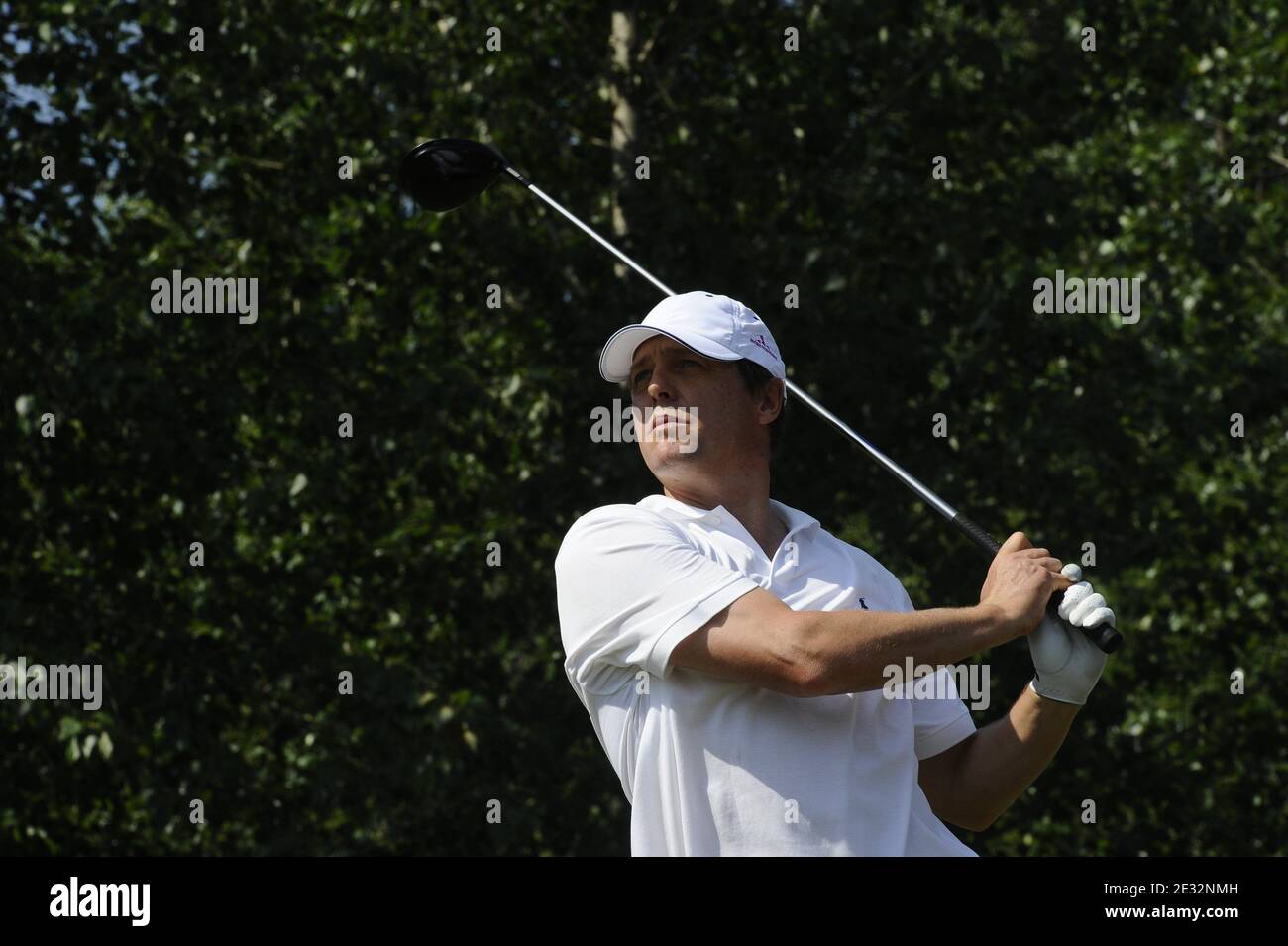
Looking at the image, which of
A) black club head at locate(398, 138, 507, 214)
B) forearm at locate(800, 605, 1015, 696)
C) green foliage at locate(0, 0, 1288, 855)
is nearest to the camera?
forearm at locate(800, 605, 1015, 696)

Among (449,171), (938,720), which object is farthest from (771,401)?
(449,171)

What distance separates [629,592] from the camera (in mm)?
3385

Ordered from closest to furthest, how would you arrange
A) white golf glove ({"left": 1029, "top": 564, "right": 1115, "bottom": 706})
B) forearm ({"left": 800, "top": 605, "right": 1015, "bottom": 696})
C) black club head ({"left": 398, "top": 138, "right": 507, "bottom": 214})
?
1. forearm ({"left": 800, "top": 605, "right": 1015, "bottom": 696})
2. white golf glove ({"left": 1029, "top": 564, "right": 1115, "bottom": 706})
3. black club head ({"left": 398, "top": 138, "right": 507, "bottom": 214})

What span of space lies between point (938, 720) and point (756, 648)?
74 cm

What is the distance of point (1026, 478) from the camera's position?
34.7 feet

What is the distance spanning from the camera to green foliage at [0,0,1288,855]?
31.9ft

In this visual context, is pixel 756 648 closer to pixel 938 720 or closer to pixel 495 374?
pixel 938 720

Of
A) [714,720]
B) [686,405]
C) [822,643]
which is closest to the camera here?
[822,643]

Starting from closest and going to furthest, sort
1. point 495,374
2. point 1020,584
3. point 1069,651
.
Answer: point 1020,584 < point 1069,651 < point 495,374

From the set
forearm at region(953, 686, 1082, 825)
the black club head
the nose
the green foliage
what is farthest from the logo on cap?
the green foliage

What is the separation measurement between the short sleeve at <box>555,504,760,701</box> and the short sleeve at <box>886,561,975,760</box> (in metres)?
0.59

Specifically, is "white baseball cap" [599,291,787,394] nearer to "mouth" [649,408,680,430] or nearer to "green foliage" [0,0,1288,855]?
"mouth" [649,408,680,430]

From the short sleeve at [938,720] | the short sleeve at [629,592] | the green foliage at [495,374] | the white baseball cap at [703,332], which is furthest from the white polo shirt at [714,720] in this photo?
the green foliage at [495,374]
